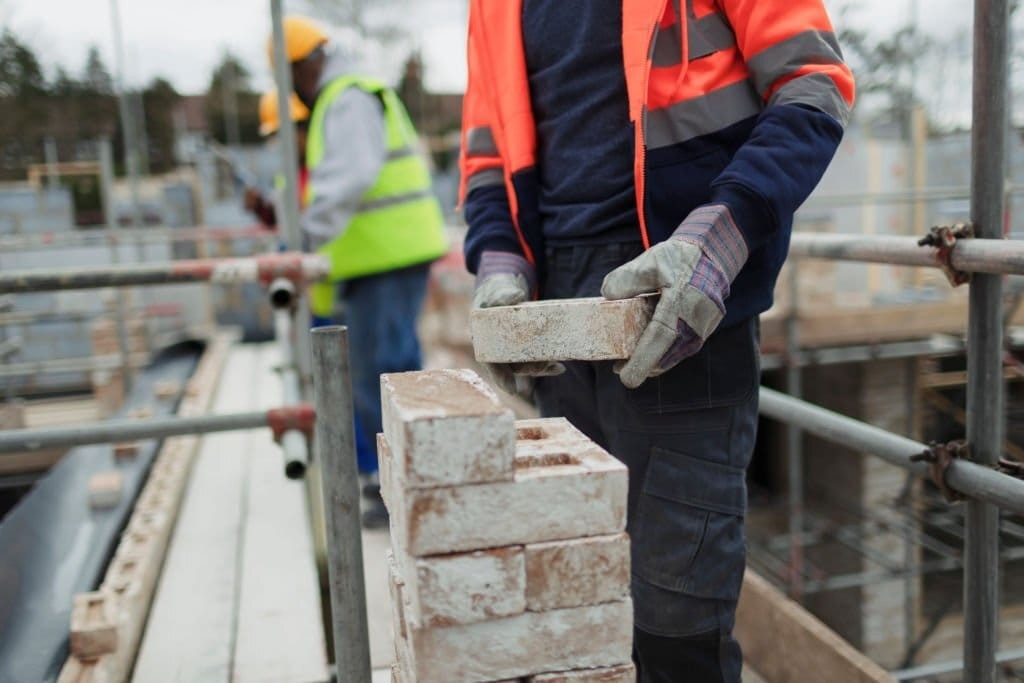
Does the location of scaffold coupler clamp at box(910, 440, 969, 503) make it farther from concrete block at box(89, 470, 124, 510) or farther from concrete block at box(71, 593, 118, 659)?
concrete block at box(89, 470, 124, 510)

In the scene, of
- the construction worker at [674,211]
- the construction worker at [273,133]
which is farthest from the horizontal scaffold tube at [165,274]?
the construction worker at [674,211]

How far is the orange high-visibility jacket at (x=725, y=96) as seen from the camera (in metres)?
→ 1.69

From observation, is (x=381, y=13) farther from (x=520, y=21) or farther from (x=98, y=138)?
(x=520, y=21)

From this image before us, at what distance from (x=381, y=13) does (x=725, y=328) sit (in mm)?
23488

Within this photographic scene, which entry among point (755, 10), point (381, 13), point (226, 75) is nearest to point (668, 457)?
point (755, 10)

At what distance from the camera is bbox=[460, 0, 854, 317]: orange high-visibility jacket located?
5.56 feet

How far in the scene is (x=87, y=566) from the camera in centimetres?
319

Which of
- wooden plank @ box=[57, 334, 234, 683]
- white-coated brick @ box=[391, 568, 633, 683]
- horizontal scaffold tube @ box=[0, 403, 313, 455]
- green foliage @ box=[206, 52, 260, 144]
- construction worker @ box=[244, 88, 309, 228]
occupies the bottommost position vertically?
wooden plank @ box=[57, 334, 234, 683]

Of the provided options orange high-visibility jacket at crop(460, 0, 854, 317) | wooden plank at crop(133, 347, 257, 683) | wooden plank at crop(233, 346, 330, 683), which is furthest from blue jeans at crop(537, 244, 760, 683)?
wooden plank at crop(133, 347, 257, 683)

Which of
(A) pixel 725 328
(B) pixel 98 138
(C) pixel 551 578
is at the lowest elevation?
(C) pixel 551 578

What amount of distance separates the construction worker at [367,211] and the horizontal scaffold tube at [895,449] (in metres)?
1.98

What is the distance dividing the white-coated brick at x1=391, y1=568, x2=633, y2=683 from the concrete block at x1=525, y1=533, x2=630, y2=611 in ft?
0.07

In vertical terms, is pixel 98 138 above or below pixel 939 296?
above

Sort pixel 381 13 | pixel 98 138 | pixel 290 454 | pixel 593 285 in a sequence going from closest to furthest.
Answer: pixel 593 285 → pixel 290 454 → pixel 98 138 → pixel 381 13
